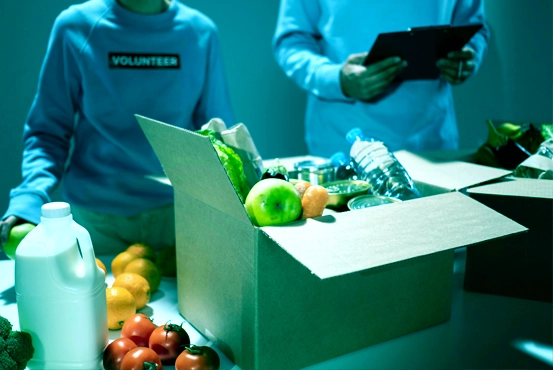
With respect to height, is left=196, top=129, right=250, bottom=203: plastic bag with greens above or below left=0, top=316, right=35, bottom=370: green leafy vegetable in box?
above

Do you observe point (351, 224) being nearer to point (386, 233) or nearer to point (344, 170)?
point (386, 233)

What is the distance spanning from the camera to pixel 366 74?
173 cm

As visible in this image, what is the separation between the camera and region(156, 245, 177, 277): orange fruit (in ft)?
4.01

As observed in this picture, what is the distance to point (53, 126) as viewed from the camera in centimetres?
143

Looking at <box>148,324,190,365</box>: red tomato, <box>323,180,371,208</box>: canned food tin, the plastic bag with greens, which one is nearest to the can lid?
<box>323,180,371,208</box>: canned food tin

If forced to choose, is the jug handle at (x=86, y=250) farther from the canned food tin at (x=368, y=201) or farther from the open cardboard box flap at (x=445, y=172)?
the open cardboard box flap at (x=445, y=172)

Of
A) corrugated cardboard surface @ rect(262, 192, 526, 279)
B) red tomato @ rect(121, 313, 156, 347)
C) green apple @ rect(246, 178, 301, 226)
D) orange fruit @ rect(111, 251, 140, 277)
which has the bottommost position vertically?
orange fruit @ rect(111, 251, 140, 277)

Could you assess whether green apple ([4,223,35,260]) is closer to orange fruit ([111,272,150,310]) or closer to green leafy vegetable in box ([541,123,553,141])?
orange fruit ([111,272,150,310])

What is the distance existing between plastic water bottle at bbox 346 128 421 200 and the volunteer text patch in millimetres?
714

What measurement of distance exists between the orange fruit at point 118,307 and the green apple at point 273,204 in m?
0.32

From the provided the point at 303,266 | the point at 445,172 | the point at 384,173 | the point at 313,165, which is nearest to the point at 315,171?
the point at 313,165

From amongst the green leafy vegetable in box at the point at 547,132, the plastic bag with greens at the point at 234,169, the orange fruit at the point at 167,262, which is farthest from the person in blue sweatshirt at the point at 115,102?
the green leafy vegetable in box at the point at 547,132

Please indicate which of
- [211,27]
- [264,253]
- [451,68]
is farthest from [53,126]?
[451,68]

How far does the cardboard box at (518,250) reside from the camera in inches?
42.4
